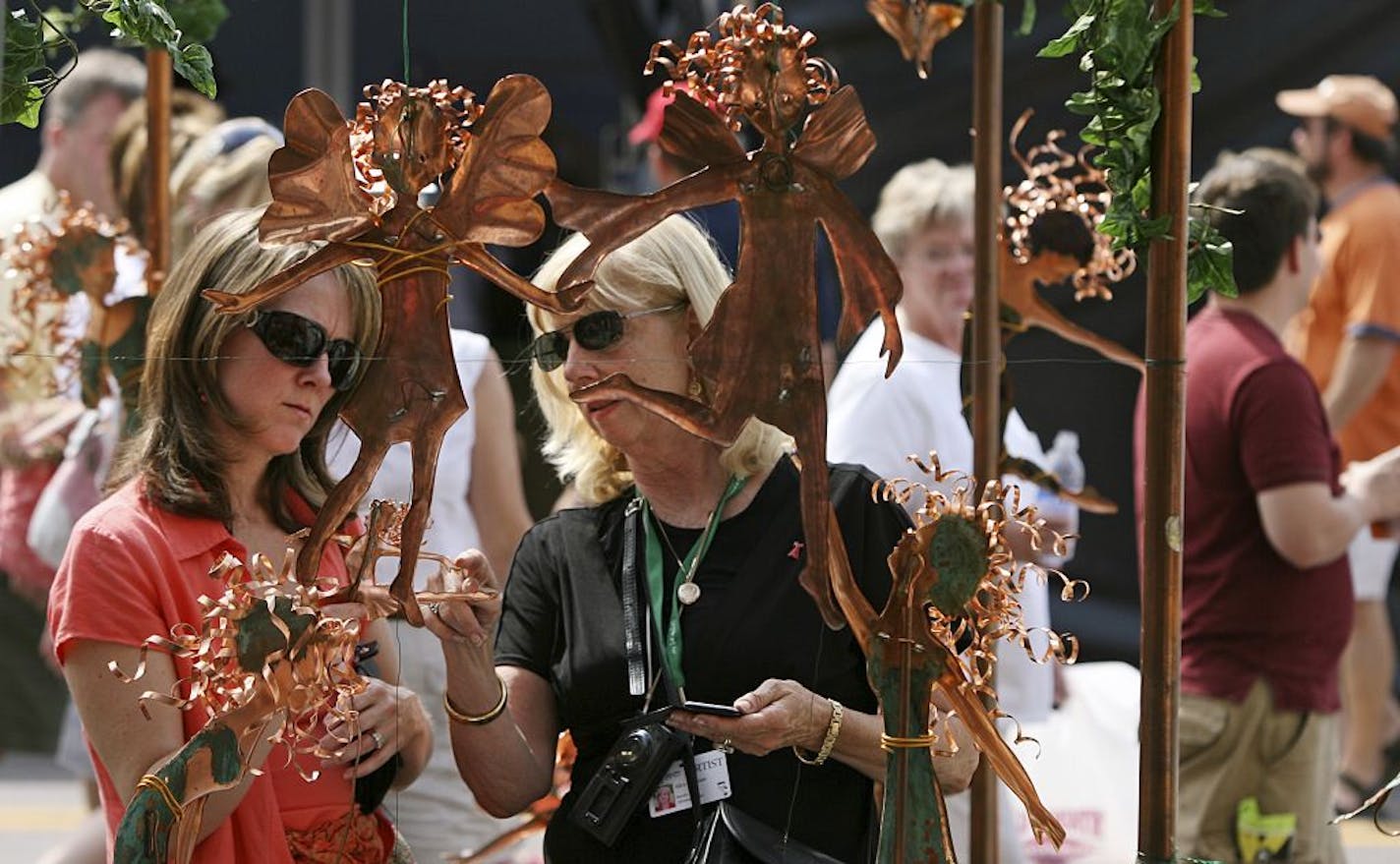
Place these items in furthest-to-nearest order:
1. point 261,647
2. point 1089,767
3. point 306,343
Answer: point 1089,767 < point 306,343 < point 261,647

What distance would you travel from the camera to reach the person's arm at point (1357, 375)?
4641 mm

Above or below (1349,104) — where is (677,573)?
below

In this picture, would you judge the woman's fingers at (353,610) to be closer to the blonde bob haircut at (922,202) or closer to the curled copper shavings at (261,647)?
the curled copper shavings at (261,647)

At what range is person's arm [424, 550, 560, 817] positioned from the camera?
1.99 m

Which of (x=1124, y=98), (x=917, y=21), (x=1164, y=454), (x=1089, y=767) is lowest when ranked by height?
(x=1089, y=767)

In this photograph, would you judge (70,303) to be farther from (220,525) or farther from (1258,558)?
(1258,558)

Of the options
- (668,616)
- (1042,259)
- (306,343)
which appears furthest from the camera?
(1042,259)

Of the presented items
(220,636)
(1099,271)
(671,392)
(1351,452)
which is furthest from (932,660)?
(1351,452)

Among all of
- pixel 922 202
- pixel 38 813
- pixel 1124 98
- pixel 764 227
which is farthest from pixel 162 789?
pixel 38 813

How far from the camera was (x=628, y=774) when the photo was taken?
6.79 feet

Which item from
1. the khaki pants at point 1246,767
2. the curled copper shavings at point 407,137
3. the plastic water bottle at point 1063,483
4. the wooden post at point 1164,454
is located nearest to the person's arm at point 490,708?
the curled copper shavings at point 407,137

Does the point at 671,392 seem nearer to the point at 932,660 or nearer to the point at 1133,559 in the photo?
the point at 932,660

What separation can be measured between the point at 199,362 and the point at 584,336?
1.19 feet

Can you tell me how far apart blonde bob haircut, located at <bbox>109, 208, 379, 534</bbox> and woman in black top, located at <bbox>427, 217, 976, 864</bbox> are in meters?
0.25
